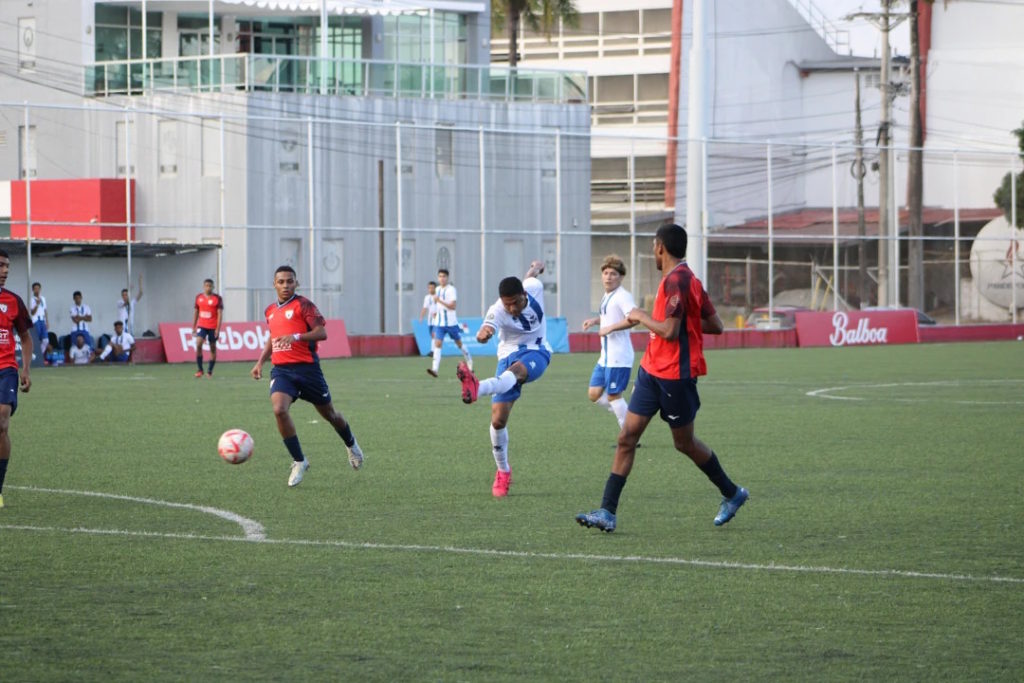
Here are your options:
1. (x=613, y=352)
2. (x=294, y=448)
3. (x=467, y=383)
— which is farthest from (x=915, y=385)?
(x=467, y=383)

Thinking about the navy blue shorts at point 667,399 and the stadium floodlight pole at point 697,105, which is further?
the stadium floodlight pole at point 697,105

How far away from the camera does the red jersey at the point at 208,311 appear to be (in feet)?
99.9

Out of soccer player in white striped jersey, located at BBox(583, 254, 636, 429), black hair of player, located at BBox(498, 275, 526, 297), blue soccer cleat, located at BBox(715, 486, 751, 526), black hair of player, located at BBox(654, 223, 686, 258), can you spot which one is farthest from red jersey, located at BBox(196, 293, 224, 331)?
black hair of player, located at BBox(654, 223, 686, 258)

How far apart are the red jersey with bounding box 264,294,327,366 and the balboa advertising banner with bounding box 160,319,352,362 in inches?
879

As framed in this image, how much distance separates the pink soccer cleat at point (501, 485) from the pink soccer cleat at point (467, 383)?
2.66 ft

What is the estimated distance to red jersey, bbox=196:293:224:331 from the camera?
30.5m

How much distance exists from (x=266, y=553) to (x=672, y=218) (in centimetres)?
5118

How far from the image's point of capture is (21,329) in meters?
11.5

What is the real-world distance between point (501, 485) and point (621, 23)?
62.9 metres

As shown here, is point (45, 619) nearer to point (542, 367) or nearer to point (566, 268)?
point (542, 367)

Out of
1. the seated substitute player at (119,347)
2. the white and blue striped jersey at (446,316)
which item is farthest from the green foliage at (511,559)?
the seated substitute player at (119,347)

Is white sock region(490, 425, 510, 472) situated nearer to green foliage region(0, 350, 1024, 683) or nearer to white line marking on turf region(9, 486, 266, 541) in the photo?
green foliage region(0, 350, 1024, 683)

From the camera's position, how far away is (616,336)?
1577 cm

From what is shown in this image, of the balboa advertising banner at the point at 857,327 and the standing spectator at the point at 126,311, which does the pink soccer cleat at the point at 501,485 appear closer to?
the standing spectator at the point at 126,311
